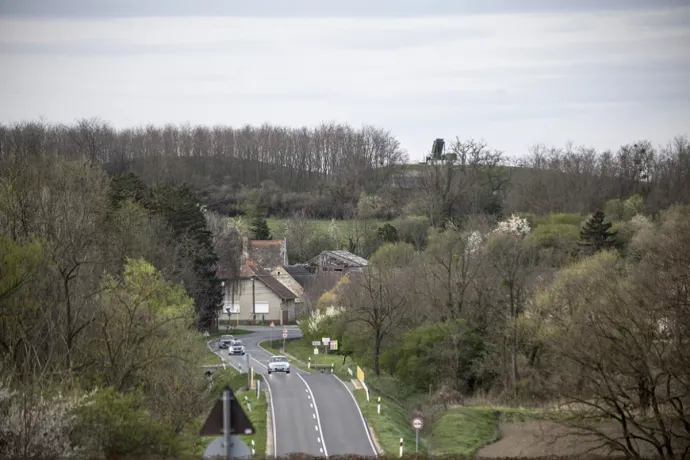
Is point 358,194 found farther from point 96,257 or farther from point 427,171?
point 96,257

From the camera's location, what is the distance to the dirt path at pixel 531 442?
2869 cm

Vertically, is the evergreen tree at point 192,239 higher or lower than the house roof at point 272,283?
higher

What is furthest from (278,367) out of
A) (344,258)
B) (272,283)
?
(344,258)

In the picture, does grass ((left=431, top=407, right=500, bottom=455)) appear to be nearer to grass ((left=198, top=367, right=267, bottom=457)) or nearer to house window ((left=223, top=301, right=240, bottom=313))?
grass ((left=198, top=367, right=267, bottom=457))

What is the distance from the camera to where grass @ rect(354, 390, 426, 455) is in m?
30.6

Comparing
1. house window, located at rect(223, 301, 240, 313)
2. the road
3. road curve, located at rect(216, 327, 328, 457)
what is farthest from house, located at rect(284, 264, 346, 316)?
the road

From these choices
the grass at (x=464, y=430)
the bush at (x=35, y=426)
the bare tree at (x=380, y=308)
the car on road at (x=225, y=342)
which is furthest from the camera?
the car on road at (x=225, y=342)

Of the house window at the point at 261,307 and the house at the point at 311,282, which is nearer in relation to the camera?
the house at the point at 311,282

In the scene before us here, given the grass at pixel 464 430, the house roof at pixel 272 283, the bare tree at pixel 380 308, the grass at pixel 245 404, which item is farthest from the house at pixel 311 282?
the grass at pixel 464 430

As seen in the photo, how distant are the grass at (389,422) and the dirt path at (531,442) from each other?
2.65 m

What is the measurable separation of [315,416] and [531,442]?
25.9 feet

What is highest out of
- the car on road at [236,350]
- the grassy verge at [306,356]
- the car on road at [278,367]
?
the car on road at [278,367]

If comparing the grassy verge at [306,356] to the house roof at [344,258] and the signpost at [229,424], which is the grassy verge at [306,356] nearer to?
the house roof at [344,258]

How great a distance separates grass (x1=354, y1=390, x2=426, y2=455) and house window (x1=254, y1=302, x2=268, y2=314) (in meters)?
Result: 46.3
